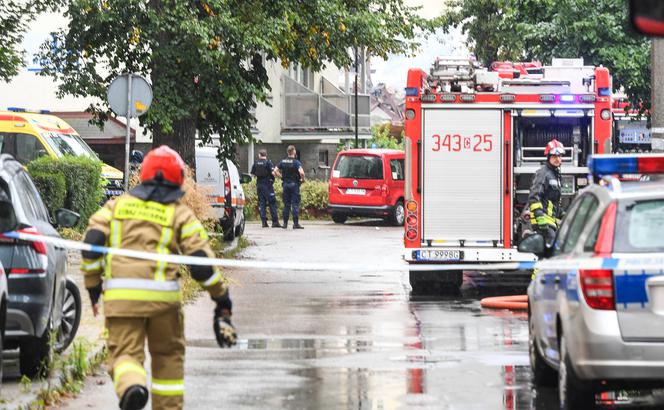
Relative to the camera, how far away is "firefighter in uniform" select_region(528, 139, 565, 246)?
663 inches

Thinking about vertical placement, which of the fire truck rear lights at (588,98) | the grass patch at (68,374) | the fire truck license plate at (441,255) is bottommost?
the grass patch at (68,374)

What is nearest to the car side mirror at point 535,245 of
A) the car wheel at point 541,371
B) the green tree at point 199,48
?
the car wheel at point 541,371

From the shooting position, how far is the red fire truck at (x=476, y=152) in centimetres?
1830

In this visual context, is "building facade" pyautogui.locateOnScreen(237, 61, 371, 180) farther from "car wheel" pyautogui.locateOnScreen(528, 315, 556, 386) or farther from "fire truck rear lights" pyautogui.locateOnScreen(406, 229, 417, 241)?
"car wheel" pyautogui.locateOnScreen(528, 315, 556, 386)

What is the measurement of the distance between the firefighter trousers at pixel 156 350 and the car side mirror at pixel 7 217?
2.27 m

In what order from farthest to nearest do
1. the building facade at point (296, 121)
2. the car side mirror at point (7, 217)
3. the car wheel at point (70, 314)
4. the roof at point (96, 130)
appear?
the building facade at point (296, 121) < the roof at point (96, 130) < the car wheel at point (70, 314) < the car side mirror at point (7, 217)

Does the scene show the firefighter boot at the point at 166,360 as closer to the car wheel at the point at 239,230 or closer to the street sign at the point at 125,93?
the street sign at the point at 125,93

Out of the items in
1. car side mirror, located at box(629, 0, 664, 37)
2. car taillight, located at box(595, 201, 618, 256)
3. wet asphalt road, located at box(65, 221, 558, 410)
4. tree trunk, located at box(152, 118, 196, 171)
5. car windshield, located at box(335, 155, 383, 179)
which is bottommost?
wet asphalt road, located at box(65, 221, 558, 410)

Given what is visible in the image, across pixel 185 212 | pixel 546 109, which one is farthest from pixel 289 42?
pixel 185 212

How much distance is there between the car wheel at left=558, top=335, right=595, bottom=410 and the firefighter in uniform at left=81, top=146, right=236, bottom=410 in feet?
6.86

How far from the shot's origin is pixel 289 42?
23.8m

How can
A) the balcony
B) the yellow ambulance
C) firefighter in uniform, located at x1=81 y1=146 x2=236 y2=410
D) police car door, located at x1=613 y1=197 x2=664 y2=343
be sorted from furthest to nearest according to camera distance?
1. the balcony
2. the yellow ambulance
3. police car door, located at x1=613 y1=197 x2=664 y2=343
4. firefighter in uniform, located at x1=81 y1=146 x2=236 y2=410

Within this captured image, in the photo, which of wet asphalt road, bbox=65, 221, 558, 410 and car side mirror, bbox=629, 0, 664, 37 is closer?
car side mirror, bbox=629, 0, 664, 37

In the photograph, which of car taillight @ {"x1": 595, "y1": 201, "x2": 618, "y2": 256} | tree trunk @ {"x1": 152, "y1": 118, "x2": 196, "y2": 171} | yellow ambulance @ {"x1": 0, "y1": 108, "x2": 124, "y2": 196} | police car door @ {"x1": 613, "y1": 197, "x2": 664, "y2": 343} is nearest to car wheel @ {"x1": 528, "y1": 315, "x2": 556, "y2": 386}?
car taillight @ {"x1": 595, "y1": 201, "x2": 618, "y2": 256}
